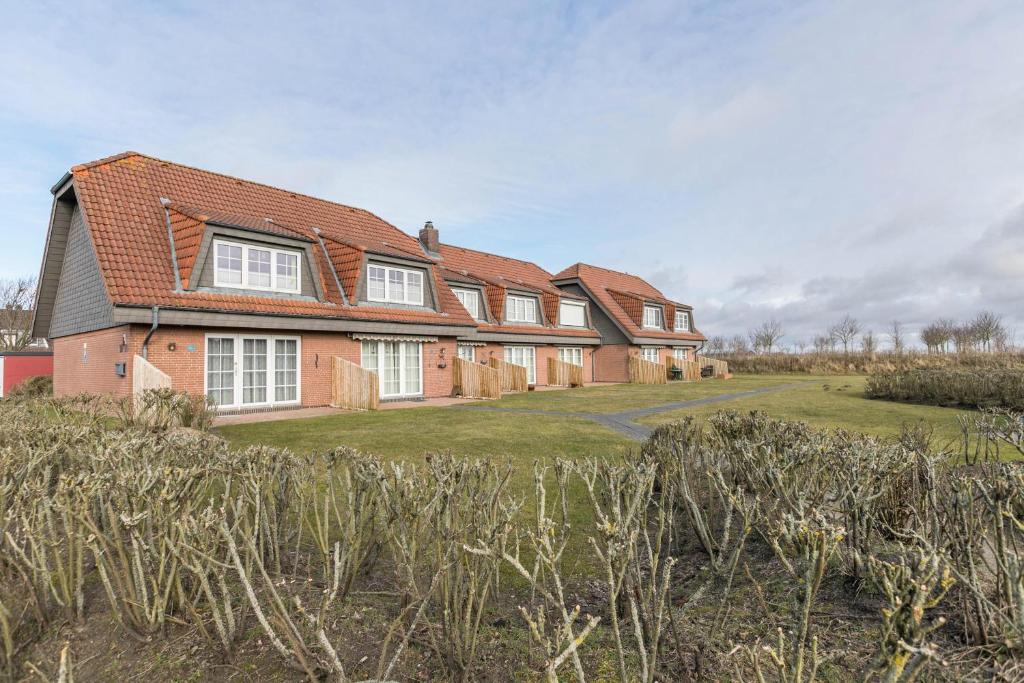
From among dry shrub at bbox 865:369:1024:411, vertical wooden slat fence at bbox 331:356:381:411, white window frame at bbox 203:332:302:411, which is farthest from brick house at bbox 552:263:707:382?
white window frame at bbox 203:332:302:411

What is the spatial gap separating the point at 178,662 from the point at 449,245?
86.6 ft

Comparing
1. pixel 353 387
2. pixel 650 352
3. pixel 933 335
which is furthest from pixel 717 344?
pixel 353 387

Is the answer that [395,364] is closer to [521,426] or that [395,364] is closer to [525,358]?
[521,426]

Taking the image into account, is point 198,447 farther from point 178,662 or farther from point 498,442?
point 498,442

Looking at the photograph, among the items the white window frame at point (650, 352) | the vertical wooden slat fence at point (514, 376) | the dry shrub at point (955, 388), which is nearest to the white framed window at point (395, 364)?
the vertical wooden slat fence at point (514, 376)

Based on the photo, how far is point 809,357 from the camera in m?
42.3

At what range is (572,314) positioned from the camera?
30.5 metres

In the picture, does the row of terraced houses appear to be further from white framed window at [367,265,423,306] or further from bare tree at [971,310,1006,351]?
bare tree at [971,310,1006,351]

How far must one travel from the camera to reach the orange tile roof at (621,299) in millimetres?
32250

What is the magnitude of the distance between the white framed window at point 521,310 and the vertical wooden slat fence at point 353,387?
10941 millimetres

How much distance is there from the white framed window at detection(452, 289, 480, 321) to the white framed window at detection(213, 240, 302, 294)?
8905mm

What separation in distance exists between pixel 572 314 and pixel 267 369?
1870cm

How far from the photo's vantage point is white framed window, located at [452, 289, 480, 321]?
24.1m

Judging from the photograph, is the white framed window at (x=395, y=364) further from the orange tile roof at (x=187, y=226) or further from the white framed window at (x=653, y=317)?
the white framed window at (x=653, y=317)
